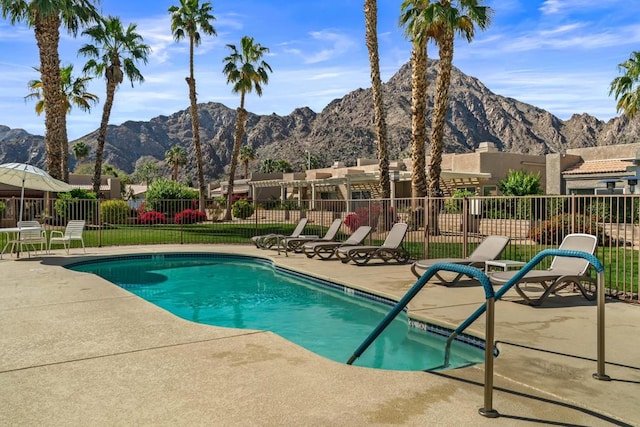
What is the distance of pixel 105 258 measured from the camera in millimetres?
14102

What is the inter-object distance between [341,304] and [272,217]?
21817 mm

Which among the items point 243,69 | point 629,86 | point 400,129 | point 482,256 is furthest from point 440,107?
point 400,129

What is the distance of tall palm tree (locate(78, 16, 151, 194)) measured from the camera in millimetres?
29484

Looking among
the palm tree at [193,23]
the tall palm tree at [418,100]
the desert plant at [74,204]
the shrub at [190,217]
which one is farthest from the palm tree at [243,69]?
the tall palm tree at [418,100]

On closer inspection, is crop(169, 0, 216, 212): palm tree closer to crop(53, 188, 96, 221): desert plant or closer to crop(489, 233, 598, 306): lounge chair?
crop(53, 188, 96, 221): desert plant

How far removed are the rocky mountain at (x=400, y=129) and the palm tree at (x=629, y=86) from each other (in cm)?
9273

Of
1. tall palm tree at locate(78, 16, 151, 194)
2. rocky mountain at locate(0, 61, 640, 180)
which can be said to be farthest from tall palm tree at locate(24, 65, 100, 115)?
rocky mountain at locate(0, 61, 640, 180)

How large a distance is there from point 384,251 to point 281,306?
3.67 m

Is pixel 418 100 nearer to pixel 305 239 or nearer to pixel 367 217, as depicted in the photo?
pixel 367 217

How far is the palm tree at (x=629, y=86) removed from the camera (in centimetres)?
2828

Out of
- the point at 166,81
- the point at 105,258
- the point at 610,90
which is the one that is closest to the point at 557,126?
the point at 610,90

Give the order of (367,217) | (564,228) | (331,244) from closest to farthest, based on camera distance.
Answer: (331,244), (564,228), (367,217)

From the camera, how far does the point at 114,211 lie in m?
24.0

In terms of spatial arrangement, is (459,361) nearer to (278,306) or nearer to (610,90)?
(278,306)
